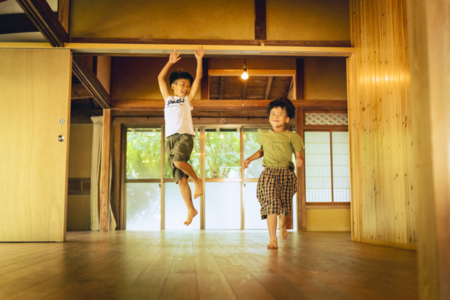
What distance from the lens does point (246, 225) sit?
749 centimetres

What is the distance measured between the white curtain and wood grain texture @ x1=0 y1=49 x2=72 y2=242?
3.66m

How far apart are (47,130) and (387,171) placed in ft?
9.63

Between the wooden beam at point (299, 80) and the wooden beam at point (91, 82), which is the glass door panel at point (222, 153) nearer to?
the wooden beam at point (299, 80)

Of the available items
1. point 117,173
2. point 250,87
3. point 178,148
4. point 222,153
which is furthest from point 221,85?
point 178,148

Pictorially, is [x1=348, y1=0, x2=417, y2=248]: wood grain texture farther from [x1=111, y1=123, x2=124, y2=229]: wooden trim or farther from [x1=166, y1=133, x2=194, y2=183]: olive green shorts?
[x1=111, y1=123, x2=124, y2=229]: wooden trim

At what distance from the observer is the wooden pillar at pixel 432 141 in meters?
0.64

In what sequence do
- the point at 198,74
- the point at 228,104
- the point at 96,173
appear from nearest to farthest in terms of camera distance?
the point at 198,74 → the point at 228,104 → the point at 96,173

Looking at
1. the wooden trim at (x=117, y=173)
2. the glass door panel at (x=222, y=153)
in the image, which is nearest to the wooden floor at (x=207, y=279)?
the wooden trim at (x=117, y=173)

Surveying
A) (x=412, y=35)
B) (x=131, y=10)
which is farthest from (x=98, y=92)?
(x=412, y=35)

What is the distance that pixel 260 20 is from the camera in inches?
149

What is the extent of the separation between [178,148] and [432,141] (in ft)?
8.79

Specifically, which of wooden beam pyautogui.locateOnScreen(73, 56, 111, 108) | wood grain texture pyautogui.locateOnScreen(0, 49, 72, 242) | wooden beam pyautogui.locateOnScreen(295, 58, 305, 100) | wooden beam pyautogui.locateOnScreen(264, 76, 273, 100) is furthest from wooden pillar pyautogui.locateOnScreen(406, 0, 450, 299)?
wooden beam pyautogui.locateOnScreen(264, 76, 273, 100)

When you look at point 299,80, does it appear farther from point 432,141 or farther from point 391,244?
point 432,141

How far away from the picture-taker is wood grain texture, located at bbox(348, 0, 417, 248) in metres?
2.60
